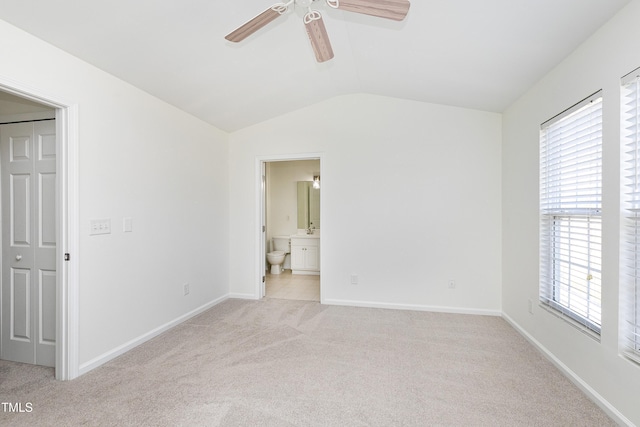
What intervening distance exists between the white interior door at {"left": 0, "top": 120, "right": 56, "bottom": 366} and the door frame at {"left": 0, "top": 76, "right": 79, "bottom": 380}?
262 millimetres

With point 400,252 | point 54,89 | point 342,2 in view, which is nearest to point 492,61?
point 342,2

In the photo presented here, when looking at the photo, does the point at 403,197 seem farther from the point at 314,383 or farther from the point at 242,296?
the point at 242,296

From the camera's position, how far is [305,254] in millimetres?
5746

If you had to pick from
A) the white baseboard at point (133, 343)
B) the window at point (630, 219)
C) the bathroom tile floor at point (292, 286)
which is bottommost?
the bathroom tile floor at point (292, 286)

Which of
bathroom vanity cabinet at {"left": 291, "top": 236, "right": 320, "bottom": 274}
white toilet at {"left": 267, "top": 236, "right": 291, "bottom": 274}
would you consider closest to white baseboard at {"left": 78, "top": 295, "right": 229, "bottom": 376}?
white toilet at {"left": 267, "top": 236, "right": 291, "bottom": 274}

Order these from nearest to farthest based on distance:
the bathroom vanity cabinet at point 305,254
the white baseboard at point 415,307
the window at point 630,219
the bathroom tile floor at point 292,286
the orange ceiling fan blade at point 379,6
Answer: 1. the orange ceiling fan blade at point 379,6
2. the window at point 630,219
3. the white baseboard at point 415,307
4. the bathroom tile floor at point 292,286
5. the bathroom vanity cabinet at point 305,254

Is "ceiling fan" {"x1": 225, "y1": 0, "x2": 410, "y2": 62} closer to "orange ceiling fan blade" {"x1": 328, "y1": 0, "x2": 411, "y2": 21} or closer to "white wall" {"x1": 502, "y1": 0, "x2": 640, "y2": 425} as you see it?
"orange ceiling fan blade" {"x1": 328, "y1": 0, "x2": 411, "y2": 21}

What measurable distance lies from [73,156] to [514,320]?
172 inches

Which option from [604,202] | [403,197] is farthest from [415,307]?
[604,202]

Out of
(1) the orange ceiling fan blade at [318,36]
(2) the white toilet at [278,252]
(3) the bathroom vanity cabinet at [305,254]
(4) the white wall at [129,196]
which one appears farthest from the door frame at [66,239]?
(3) the bathroom vanity cabinet at [305,254]

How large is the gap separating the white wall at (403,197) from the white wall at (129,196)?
918mm

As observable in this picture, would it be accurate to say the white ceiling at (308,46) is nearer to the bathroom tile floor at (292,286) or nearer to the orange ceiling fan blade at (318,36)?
the orange ceiling fan blade at (318,36)

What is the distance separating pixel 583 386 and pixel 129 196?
12.7 feet

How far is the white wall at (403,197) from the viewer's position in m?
3.63
